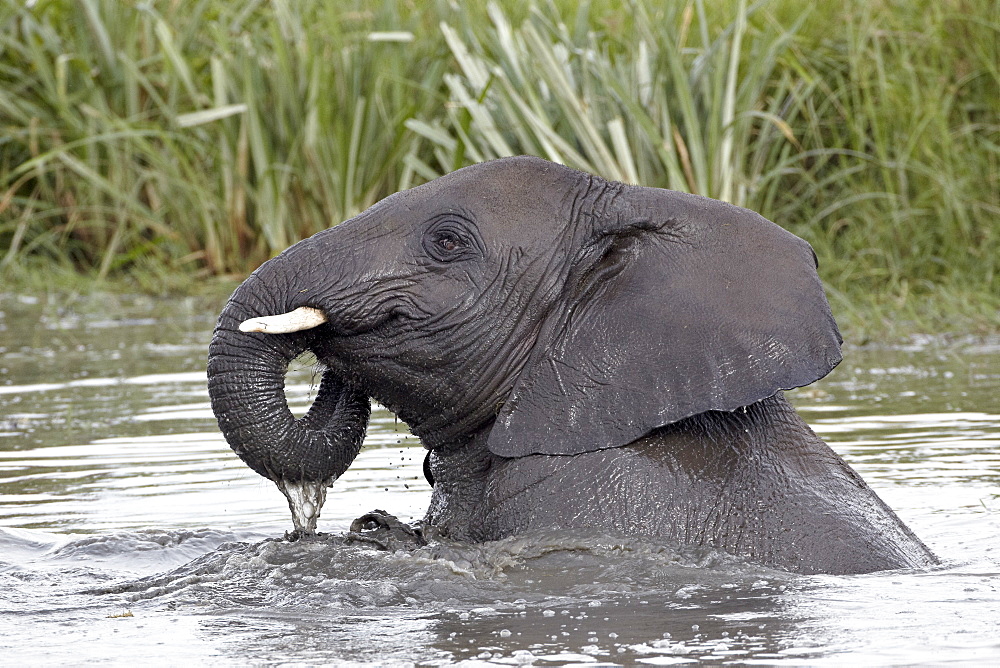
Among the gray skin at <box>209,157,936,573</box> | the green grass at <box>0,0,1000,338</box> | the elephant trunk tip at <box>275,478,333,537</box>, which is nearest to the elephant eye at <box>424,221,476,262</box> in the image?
the gray skin at <box>209,157,936,573</box>

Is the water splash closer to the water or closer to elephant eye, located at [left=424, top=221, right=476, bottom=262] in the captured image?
the water

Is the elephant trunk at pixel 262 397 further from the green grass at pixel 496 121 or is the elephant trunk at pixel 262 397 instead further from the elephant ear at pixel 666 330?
the green grass at pixel 496 121

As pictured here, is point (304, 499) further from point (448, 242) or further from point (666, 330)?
point (666, 330)

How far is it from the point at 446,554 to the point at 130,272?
346 inches

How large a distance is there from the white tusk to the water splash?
16.8 inches

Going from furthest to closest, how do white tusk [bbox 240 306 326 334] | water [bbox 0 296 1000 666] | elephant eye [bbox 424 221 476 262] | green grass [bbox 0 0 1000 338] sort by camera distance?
green grass [bbox 0 0 1000 338]
elephant eye [bbox 424 221 476 262]
white tusk [bbox 240 306 326 334]
water [bbox 0 296 1000 666]

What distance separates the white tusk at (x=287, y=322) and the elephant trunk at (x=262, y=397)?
0.06 m

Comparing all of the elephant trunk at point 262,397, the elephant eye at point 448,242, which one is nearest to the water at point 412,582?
the elephant trunk at point 262,397

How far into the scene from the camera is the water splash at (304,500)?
4457 mm

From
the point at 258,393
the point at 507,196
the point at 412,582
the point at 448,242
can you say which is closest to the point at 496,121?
the point at 507,196

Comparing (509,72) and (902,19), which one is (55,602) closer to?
(509,72)

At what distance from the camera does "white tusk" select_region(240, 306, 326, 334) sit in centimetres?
419

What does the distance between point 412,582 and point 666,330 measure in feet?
2.94

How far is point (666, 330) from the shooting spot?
4.34 meters
